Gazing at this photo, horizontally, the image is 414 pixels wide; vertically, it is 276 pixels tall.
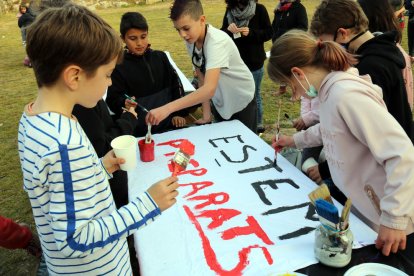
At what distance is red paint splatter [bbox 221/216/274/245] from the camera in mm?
1505

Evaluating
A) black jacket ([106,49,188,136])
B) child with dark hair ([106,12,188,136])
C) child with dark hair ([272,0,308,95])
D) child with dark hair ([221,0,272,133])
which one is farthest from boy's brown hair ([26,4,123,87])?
child with dark hair ([272,0,308,95])

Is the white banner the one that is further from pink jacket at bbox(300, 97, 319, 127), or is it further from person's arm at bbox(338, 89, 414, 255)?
pink jacket at bbox(300, 97, 319, 127)

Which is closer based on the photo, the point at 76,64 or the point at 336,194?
the point at 76,64

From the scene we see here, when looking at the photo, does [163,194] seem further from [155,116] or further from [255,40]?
[255,40]

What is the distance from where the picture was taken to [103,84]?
3.73 feet

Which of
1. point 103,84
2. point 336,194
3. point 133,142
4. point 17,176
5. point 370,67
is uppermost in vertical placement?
point 103,84

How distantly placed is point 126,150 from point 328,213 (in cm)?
101

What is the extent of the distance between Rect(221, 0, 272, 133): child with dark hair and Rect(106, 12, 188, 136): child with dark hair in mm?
1235

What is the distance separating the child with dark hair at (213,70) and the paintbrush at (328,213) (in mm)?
1454

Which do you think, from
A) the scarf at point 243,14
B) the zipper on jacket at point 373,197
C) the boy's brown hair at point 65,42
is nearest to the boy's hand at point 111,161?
the boy's brown hair at point 65,42

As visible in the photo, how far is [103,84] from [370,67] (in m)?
1.58

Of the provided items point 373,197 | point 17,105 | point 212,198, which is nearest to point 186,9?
point 212,198

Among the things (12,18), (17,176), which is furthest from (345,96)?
(12,18)

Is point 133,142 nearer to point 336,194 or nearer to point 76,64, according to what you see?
point 76,64
